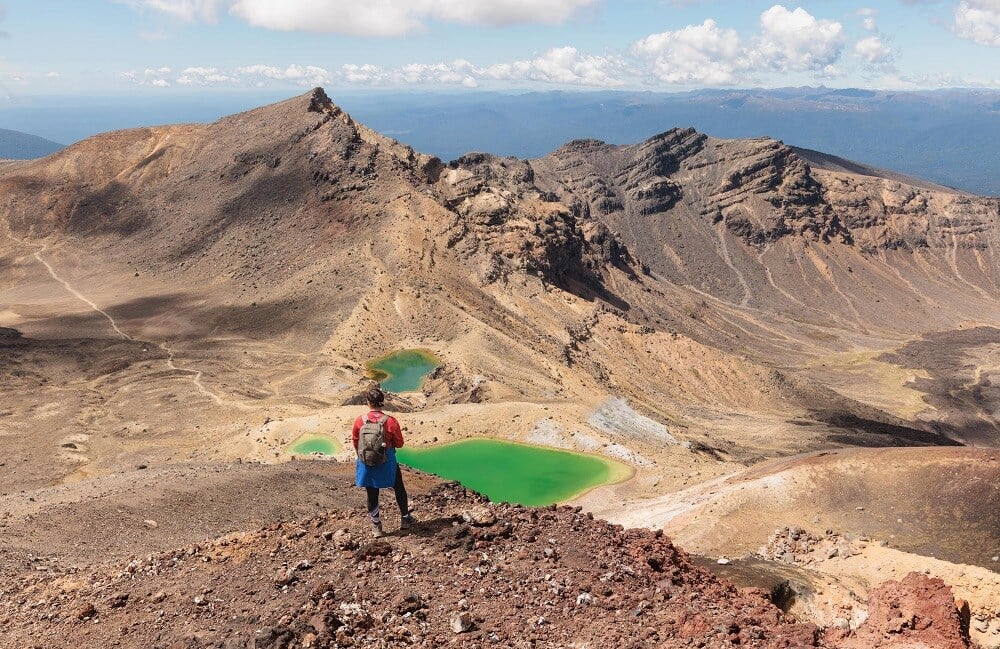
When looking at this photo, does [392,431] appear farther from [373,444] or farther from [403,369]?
[403,369]

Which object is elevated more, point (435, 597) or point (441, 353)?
point (435, 597)

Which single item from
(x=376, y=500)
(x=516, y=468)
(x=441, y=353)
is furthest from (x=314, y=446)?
(x=376, y=500)

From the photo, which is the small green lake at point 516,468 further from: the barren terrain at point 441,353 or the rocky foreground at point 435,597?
the rocky foreground at point 435,597

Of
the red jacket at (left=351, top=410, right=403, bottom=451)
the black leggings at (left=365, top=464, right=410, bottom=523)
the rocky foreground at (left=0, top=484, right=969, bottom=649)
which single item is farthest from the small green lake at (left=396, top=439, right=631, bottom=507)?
the red jacket at (left=351, top=410, right=403, bottom=451)

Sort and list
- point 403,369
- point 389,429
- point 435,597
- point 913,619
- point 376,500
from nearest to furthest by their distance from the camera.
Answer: point 435,597
point 913,619
point 376,500
point 389,429
point 403,369

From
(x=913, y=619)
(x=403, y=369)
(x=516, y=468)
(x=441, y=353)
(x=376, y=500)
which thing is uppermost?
(x=376, y=500)

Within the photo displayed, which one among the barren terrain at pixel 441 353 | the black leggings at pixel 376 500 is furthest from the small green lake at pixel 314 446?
the black leggings at pixel 376 500

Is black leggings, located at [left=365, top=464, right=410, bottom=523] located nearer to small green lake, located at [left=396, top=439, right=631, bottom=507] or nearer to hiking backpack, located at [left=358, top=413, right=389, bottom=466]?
hiking backpack, located at [left=358, top=413, right=389, bottom=466]
